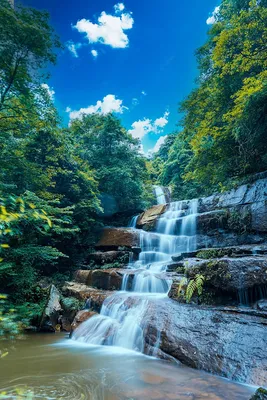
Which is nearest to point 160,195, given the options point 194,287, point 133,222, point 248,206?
point 133,222

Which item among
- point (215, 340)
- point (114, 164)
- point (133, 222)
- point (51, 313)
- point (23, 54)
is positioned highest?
point (23, 54)

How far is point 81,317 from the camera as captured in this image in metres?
6.40

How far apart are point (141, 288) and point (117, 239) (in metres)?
4.96

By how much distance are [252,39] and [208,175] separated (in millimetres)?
6118

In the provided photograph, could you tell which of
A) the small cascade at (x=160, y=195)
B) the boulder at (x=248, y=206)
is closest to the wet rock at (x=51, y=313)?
the boulder at (x=248, y=206)

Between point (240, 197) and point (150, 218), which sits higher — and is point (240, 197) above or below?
above

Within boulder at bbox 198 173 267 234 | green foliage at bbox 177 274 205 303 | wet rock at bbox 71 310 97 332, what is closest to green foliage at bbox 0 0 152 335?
wet rock at bbox 71 310 97 332

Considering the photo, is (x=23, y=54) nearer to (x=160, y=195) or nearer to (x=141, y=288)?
(x=141, y=288)

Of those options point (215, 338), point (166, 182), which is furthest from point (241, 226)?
point (166, 182)

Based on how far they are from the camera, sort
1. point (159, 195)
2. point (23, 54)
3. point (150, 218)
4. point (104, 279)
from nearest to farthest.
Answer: point (23, 54) < point (104, 279) < point (150, 218) < point (159, 195)

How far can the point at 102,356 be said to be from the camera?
173 inches

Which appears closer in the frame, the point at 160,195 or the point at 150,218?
the point at 150,218

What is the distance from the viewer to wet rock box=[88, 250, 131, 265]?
11.2 m

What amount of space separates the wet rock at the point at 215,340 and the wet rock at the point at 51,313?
10.4ft
